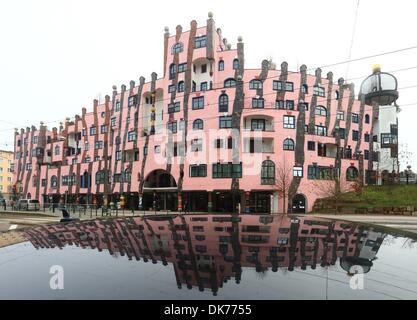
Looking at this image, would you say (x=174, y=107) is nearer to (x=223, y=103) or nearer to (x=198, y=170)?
(x=223, y=103)

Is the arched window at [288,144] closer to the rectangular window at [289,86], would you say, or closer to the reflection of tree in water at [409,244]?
the rectangular window at [289,86]

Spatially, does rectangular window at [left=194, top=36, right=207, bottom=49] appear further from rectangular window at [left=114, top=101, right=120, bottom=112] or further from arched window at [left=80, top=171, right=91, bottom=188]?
arched window at [left=80, top=171, right=91, bottom=188]

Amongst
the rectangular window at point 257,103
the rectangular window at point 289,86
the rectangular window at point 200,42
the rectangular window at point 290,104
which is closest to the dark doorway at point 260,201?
the rectangular window at point 257,103

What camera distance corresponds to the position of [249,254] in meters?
2.46

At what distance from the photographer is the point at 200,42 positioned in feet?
139

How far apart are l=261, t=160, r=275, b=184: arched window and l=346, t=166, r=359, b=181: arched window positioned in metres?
12.8

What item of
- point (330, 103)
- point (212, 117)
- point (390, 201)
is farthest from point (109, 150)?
point (390, 201)

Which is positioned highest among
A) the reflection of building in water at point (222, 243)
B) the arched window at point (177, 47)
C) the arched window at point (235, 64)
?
the arched window at point (177, 47)

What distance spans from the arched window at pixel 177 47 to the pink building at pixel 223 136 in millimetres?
155

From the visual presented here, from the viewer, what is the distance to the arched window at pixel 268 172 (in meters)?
36.5

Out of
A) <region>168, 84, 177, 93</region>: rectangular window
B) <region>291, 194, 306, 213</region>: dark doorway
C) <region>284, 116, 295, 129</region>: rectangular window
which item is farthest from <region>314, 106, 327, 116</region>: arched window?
<region>168, 84, 177, 93</region>: rectangular window

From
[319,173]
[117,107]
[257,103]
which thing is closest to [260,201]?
[319,173]

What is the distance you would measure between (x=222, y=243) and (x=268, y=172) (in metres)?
35.1

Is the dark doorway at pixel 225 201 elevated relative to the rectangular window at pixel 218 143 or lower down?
lower down
